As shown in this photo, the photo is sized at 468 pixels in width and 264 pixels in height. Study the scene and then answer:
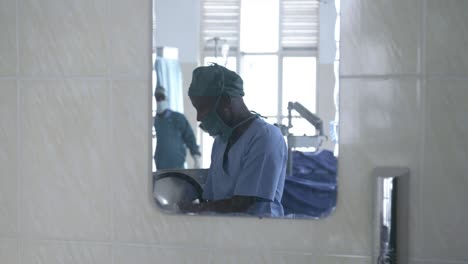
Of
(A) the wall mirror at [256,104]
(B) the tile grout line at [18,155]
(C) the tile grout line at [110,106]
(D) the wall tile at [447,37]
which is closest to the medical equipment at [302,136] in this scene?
(A) the wall mirror at [256,104]

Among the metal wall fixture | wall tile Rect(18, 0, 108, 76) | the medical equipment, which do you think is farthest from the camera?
wall tile Rect(18, 0, 108, 76)

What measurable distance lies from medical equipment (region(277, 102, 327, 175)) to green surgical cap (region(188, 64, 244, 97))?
10 centimetres

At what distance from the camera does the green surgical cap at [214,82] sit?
117 centimetres

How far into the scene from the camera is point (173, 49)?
1.19 m

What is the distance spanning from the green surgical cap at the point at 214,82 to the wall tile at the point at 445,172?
358 millimetres

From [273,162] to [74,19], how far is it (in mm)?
495

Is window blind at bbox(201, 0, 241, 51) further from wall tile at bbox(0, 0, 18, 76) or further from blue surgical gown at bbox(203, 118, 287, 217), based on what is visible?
wall tile at bbox(0, 0, 18, 76)

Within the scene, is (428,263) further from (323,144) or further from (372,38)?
(372,38)

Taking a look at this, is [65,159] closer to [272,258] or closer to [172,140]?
[172,140]

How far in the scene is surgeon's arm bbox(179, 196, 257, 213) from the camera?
3.88ft

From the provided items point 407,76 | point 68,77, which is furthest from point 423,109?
point 68,77

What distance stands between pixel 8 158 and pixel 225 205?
1.56ft

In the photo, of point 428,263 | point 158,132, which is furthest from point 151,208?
point 428,263

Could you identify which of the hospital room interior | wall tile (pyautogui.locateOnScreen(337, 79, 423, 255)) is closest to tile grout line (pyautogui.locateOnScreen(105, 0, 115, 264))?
the hospital room interior
